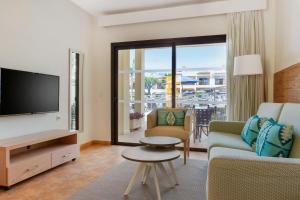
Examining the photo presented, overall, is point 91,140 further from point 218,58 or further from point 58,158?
point 218,58

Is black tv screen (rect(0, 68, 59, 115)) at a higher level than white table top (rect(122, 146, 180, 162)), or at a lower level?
higher

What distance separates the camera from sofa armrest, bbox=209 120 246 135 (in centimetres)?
307

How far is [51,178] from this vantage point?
278cm

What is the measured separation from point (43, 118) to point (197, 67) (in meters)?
2.79

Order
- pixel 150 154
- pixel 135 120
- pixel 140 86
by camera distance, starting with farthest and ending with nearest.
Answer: pixel 135 120, pixel 140 86, pixel 150 154

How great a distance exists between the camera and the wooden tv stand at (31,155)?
2.38 m

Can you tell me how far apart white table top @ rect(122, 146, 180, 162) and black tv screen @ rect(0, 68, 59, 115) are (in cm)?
158

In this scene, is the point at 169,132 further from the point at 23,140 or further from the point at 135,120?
the point at 23,140

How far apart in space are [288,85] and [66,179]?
9.89 ft

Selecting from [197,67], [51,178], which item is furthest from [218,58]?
[51,178]

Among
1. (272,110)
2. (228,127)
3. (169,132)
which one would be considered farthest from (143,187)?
(272,110)

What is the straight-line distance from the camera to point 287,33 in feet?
9.71

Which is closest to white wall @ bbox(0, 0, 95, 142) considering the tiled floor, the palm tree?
the tiled floor

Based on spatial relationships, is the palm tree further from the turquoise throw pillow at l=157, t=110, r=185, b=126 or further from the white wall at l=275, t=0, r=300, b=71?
the white wall at l=275, t=0, r=300, b=71
